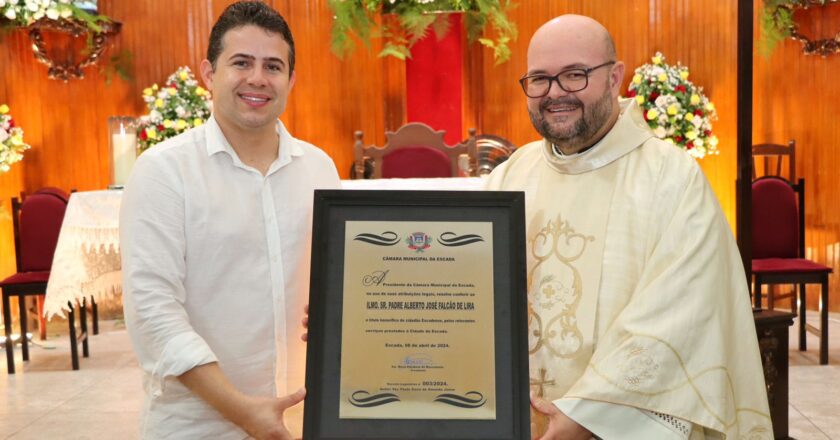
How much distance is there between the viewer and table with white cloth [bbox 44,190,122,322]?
5988mm

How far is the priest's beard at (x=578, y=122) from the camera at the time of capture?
2.39 m

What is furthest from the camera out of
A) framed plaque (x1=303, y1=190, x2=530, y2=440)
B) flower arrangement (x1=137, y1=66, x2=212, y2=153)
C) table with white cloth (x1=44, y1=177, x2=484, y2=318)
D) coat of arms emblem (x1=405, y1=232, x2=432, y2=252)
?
flower arrangement (x1=137, y1=66, x2=212, y2=153)

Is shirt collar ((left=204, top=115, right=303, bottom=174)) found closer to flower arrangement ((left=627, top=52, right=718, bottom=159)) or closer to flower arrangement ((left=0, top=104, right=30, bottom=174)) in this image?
flower arrangement ((left=0, top=104, right=30, bottom=174))

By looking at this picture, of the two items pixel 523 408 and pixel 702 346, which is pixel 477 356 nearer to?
pixel 523 408

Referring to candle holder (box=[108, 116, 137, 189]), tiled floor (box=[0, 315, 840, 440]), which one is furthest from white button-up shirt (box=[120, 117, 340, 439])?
candle holder (box=[108, 116, 137, 189])

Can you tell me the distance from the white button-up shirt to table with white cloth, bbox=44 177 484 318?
4.15m

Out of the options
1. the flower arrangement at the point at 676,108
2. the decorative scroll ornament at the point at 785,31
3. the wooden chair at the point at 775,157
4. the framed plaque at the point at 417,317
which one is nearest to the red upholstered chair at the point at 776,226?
the flower arrangement at the point at 676,108

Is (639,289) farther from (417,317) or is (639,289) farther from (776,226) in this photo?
(776,226)

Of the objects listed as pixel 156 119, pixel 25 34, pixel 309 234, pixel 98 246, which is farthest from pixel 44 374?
pixel 309 234

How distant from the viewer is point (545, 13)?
8.74 m

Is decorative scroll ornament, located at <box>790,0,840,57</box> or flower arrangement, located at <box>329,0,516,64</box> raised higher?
flower arrangement, located at <box>329,0,516,64</box>

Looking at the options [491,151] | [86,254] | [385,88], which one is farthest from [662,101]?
[86,254]

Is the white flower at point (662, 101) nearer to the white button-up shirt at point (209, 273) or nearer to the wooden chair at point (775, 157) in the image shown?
the wooden chair at point (775, 157)

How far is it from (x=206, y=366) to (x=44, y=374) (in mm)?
5121
